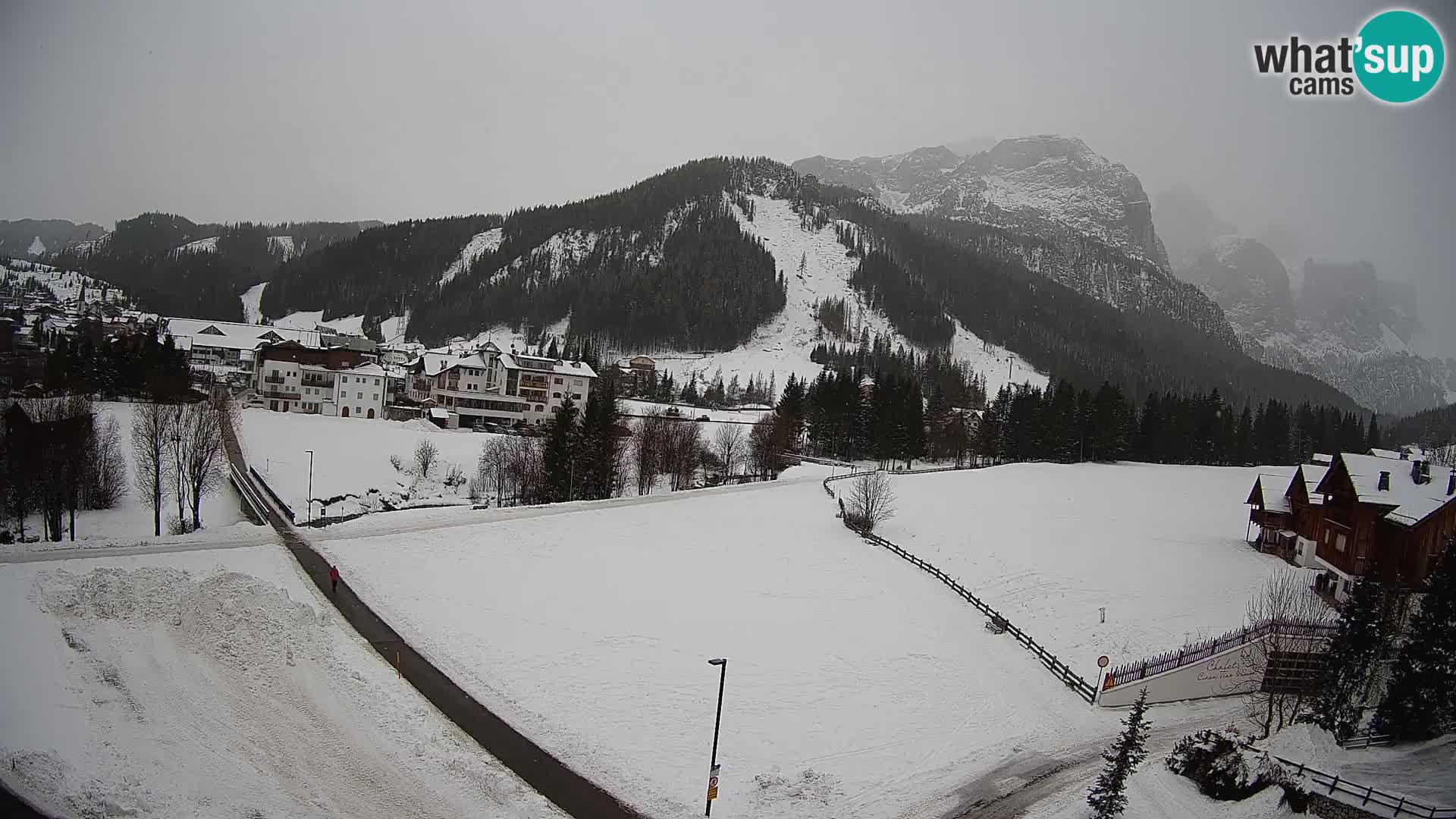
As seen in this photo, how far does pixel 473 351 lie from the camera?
95625 millimetres

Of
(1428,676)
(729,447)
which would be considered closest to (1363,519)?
(1428,676)

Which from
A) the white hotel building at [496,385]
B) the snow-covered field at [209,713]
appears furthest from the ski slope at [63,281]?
the snow-covered field at [209,713]

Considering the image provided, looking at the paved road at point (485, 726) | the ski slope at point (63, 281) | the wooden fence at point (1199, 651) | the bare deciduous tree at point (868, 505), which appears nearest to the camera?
the paved road at point (485, 726)

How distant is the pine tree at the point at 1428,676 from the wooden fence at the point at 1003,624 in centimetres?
849

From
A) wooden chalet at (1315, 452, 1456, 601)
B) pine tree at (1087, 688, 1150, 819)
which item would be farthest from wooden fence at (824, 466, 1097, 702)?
wooden chalet at (1315, 452, 1456, 601)

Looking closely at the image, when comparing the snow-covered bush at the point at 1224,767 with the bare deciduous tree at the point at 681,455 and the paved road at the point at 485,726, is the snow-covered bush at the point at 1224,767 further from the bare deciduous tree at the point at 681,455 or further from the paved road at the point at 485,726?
the bare deciduous tree at the point at 681,455

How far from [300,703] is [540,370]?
72.6 m

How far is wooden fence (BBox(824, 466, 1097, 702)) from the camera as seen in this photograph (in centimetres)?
2711

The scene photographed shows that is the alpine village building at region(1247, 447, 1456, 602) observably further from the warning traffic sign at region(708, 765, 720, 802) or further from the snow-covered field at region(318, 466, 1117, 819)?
the warning traffic sign at region(708, 765, 720, 802)

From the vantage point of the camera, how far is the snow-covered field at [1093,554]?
3158 cm

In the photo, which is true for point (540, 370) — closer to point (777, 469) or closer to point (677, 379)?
point (777, 469)

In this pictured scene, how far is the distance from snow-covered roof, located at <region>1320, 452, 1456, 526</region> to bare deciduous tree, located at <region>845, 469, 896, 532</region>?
23.9 metres

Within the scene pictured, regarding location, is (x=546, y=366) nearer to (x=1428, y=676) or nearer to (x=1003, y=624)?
(x=1003, y=624)

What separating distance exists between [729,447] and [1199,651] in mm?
52983
